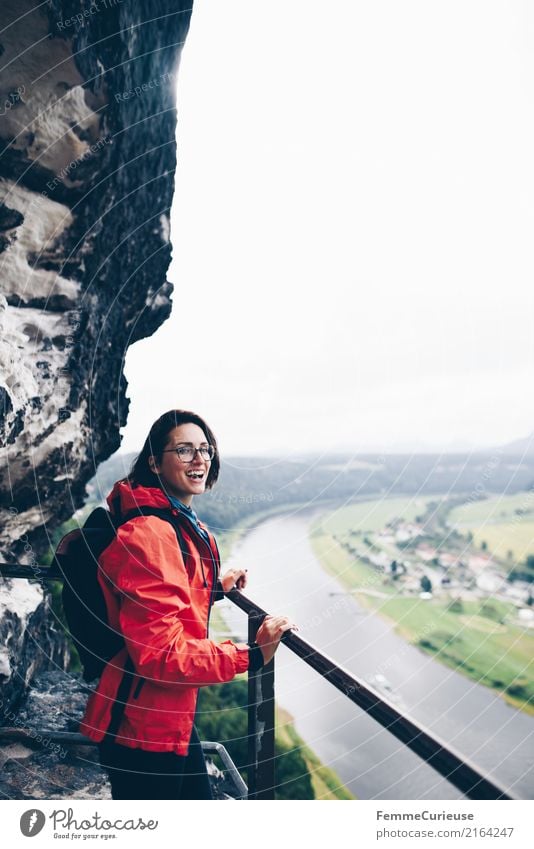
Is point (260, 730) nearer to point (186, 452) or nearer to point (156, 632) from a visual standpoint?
point (156, 632)

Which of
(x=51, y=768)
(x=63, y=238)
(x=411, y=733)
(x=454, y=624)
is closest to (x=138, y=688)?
(x=411, y=733)

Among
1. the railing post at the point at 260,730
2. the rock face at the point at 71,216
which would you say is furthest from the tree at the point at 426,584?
the railing post at the point at 260,730

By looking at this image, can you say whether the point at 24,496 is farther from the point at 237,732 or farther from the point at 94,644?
the point at 237,732

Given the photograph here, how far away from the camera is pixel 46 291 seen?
123 inches

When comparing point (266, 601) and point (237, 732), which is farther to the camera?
point (266, 601)

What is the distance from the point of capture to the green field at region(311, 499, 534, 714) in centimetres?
2447

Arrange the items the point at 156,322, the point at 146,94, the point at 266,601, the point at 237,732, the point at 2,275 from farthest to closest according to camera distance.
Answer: the point at 266,601 < the point at 237,732 < the point at 156,322 < the point at 146,94 < the point at 2,275

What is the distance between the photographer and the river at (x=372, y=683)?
760 inches

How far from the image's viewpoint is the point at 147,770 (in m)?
1.27

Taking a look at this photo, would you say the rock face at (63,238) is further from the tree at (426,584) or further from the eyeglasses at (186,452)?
the tree at (426,584)

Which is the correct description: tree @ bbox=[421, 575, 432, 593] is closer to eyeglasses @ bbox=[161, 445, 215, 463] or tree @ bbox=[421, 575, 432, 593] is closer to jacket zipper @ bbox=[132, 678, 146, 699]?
eyeglasses @ bbox=[161, 445, 215, 463]
